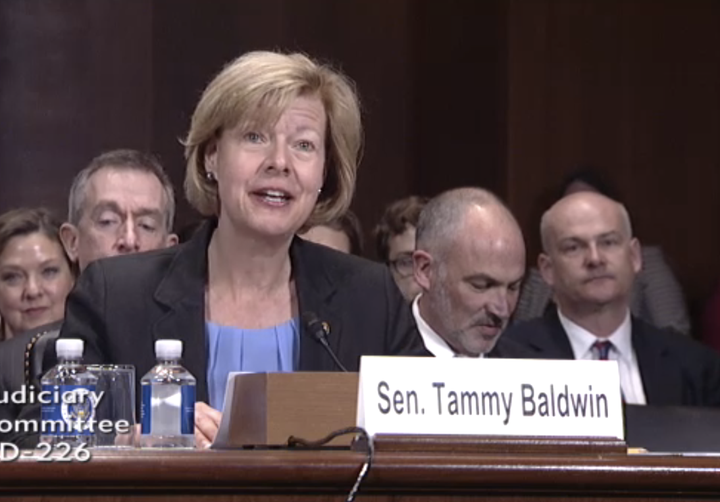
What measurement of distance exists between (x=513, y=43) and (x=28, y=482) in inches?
168

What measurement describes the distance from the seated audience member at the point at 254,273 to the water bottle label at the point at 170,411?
258 millimetres

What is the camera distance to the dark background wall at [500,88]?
215 inches

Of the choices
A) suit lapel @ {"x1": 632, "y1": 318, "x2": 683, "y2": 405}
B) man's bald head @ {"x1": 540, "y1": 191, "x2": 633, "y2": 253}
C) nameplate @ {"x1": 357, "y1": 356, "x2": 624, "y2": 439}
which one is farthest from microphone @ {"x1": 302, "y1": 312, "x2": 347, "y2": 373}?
man's bald head @ {"x1": 540, "y1": 191, "x2": 633, "y2": 253}

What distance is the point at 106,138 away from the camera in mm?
5375

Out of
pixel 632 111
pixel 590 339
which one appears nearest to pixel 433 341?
pixel 590 339

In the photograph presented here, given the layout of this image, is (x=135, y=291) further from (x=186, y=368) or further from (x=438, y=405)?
(x=438, y=405)

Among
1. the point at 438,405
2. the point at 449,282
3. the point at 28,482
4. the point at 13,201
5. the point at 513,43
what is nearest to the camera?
the point at 28,482

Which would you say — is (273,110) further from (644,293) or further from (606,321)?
(644,293)

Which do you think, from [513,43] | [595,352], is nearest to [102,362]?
[595,352]

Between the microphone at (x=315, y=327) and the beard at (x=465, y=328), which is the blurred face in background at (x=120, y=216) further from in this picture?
the microphone at (x=315, y=327)

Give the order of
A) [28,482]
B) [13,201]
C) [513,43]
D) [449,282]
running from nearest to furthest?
[28,482]
[449,282]
[13,201]
[513,43]

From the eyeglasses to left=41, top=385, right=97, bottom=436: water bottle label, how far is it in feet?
7.86

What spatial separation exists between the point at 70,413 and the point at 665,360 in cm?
251

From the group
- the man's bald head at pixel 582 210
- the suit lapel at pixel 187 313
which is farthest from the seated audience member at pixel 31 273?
the man's bald head at pixel 582 210
